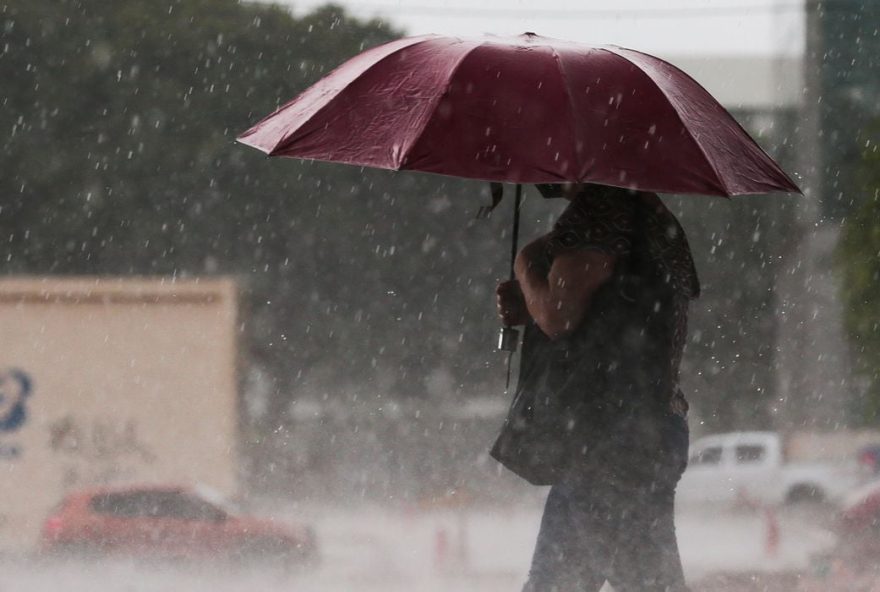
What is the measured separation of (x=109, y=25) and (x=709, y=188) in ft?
32.5

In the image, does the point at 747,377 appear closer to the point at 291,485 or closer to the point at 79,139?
the point at 291,485

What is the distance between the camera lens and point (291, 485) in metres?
9.62

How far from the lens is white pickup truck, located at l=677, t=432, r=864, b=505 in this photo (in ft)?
26.3

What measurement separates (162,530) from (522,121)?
602 centimetres

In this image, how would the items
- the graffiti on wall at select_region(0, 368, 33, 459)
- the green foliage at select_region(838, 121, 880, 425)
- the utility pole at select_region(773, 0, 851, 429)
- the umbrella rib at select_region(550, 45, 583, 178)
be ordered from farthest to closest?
the graffiti on wall at select_region(0, 368, 33, 459) → the utility pole at select_region(773, 0, 851, 429) → the green foliage at select_region(838, 121, 880, 425) → the umbrella rib at select_region(550, 45, 583, 178)

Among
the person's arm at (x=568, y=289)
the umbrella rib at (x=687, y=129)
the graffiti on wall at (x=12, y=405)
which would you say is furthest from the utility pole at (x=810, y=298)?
the person's arm at (x=568, y=289)

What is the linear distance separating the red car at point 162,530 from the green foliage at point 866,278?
3.76 metres

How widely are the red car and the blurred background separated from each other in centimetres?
16

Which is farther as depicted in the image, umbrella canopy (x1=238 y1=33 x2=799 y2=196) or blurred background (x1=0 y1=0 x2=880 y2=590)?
blurred background (x1=0 y1=0 x2=880 y2=590)

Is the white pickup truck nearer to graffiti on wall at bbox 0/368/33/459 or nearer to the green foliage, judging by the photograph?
the green foliage

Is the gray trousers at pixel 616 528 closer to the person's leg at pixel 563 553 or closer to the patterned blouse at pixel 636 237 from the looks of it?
the person's leg at pixel 563 553

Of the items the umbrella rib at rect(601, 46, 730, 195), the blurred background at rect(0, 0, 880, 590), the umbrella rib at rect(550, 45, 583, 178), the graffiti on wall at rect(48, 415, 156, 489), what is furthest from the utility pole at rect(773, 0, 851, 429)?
the umbrella rib at rect(550, 45, 583, 178)

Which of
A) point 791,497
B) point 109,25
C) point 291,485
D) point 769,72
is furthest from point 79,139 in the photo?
point 791,497

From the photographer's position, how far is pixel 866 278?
8.07 m
